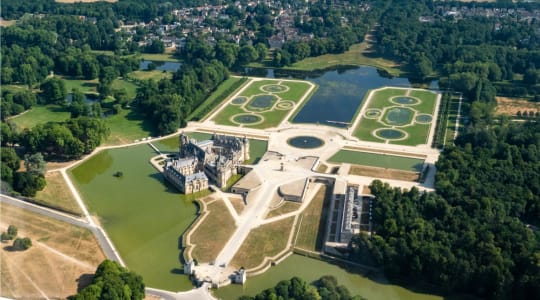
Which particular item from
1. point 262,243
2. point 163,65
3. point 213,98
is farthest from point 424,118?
point 163,65

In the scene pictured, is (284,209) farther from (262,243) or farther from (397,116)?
(397,116)

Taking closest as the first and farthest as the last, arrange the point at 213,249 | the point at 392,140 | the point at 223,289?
the point at 223,289, the point at 213,249, the point at 392,140

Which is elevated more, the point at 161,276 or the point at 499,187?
the point at 499,187

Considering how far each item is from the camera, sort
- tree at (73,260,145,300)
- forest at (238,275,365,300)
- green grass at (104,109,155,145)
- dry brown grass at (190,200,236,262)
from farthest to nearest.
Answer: green grass at (104,109,155,145)
dry brown grass at (190,200,236,262)
forest at (238,275,365,300)
tree at (73,260,145,300)

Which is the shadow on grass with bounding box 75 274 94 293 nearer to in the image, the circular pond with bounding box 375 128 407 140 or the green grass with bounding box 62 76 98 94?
the circular pond with bounding box 375 128 407 140

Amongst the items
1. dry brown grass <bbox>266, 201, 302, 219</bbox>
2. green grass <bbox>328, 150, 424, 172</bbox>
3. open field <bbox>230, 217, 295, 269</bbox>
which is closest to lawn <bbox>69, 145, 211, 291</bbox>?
open field <bbox>230, 217, 295, 269</bbox>

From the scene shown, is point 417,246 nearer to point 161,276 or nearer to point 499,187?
point 499,187

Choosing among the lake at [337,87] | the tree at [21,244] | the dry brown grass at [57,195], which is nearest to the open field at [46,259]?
the tree at [21,244]

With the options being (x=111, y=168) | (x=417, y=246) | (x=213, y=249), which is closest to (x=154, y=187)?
(x=111, y=168)
